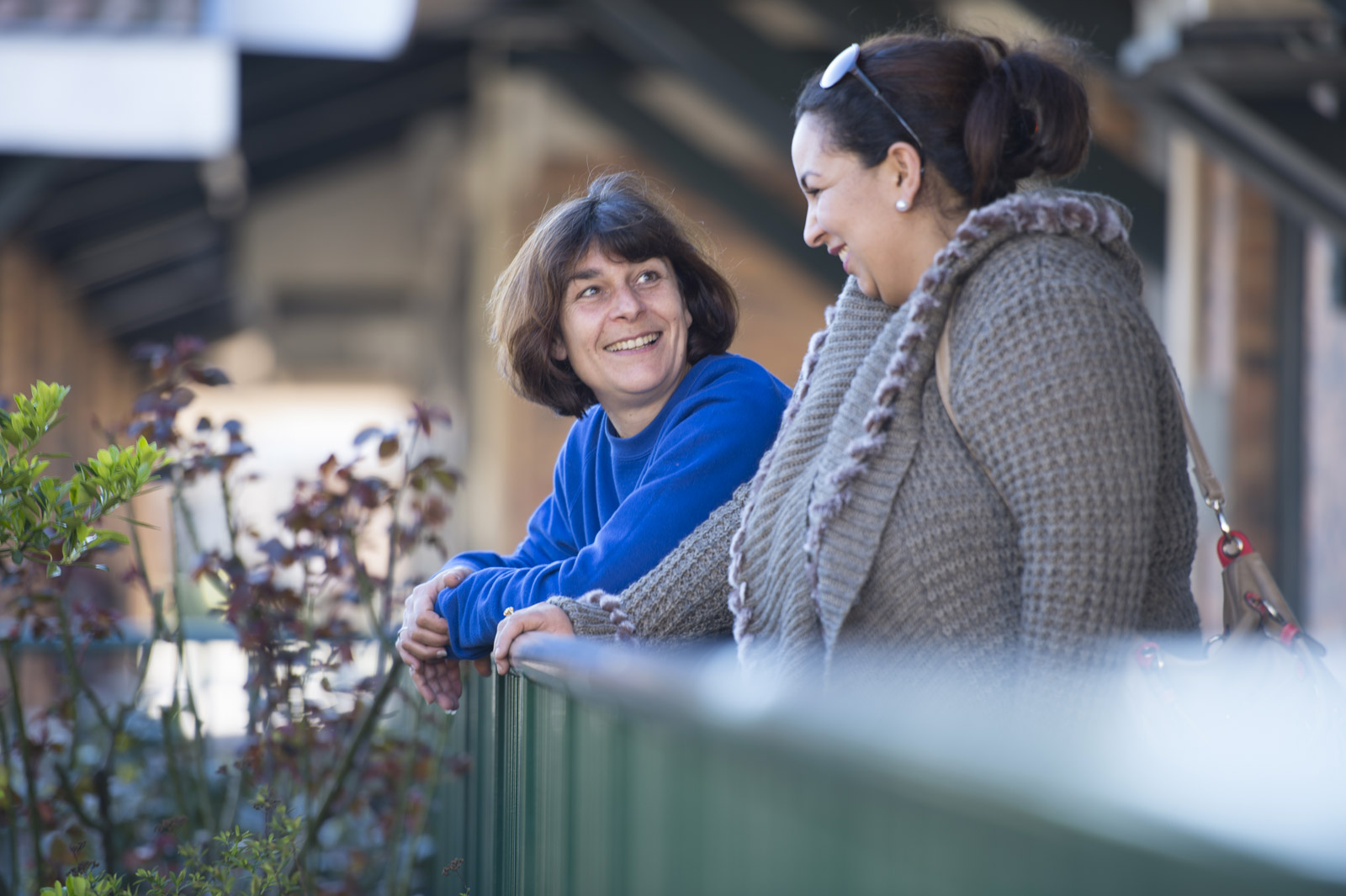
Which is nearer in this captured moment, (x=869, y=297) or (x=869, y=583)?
(x=869, y=583)

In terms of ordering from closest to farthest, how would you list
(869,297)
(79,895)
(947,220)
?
(947,220) → (869,297) → (79,895)

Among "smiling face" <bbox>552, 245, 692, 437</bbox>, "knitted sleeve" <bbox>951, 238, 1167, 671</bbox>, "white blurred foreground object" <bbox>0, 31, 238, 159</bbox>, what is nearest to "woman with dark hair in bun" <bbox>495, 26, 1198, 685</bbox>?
"knitted sleeve" <bbox>951, 238, 1167, 671</bbox>

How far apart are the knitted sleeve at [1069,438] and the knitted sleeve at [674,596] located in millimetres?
564

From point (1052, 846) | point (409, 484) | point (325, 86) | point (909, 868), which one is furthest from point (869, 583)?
point (325, 86)

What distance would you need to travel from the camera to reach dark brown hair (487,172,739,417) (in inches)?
90.4

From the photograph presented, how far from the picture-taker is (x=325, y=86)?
33.7ft

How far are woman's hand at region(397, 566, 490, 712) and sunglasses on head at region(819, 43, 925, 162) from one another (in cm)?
100

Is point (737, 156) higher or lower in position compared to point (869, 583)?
higher

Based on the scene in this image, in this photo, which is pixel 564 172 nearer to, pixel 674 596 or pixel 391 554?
pixel 391 554

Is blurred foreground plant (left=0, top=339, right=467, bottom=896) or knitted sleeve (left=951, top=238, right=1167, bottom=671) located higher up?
knitted sleeve (left=951, top=238, right=1167, bottom=671)

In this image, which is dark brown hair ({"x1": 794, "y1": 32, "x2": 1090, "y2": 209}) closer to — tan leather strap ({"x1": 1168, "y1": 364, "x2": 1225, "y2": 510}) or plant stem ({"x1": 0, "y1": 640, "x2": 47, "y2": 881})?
tan leather strap ({"x1": 1168, "y1": 364, "x2": 1225, "y2": 510})

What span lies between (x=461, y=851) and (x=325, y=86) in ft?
27.7

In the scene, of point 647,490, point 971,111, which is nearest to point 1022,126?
point 971,111

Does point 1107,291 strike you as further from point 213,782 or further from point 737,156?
point 737,156
